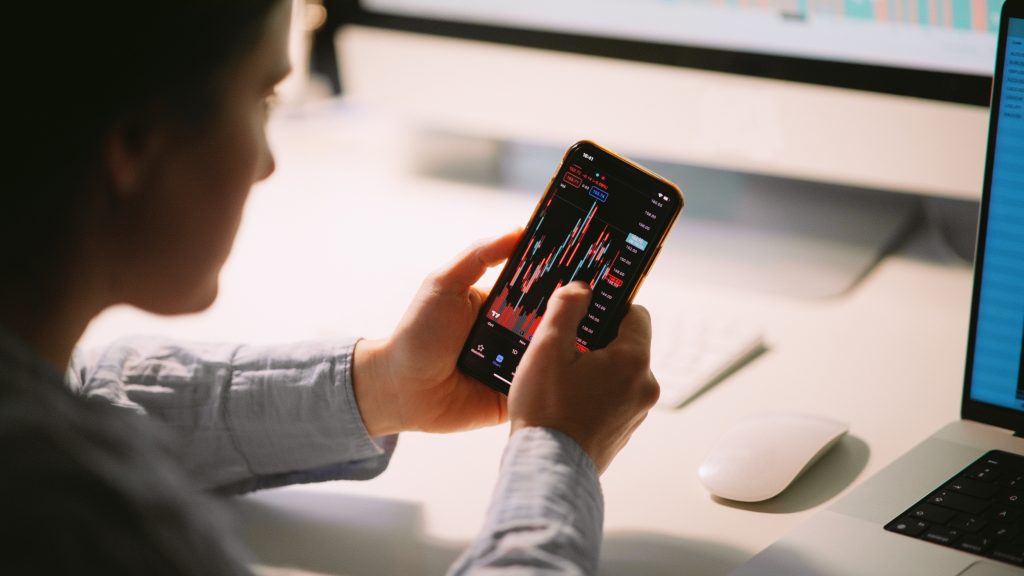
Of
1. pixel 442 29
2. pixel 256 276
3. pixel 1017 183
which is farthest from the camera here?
pixel 442 29

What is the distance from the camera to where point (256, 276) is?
0.92 meters

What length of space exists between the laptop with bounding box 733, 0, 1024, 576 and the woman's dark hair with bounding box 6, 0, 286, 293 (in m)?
0.34

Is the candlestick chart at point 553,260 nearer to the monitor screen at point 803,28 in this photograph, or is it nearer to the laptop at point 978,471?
the laptop at point 978,471

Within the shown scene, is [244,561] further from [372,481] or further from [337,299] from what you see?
[337,299]

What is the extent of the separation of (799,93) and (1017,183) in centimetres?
30

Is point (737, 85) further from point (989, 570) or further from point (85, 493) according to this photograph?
point (85, 493)

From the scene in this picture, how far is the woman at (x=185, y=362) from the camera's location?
38 centimetres

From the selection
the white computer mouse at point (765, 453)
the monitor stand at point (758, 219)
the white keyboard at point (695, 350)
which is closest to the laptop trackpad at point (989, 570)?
the white computer mouse at point (765, 453)

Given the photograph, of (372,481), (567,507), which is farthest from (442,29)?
(567,507)

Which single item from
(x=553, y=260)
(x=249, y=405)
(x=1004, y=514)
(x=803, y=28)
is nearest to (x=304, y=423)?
(x=249, y=405)

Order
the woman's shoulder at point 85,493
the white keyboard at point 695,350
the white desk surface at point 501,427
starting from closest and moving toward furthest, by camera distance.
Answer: the woman's shoulder at point 85,493 < the white desk surface at point 501,427 < the white keyboard at point 695,350

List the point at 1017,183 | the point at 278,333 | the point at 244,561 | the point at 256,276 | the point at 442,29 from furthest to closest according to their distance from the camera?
the point at 442,29, the point at 256,276, the point at 278,333, the point at 1017,183, the point at 244,561

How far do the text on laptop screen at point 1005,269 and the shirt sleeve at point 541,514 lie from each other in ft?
0.84

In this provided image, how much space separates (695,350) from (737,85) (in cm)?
27
